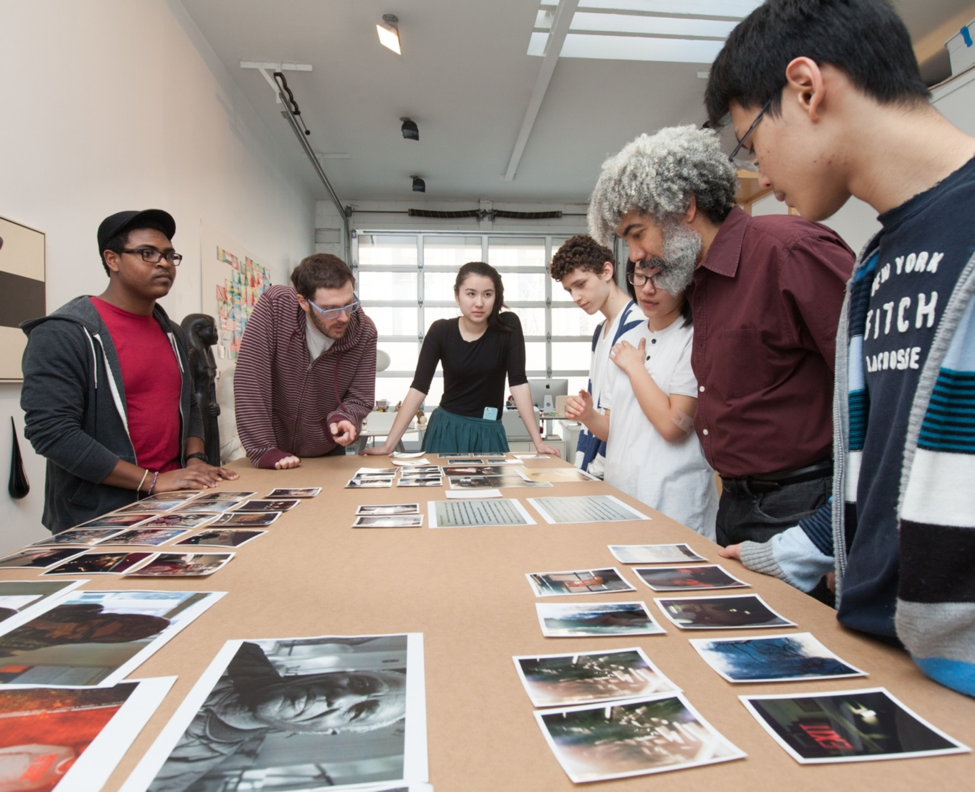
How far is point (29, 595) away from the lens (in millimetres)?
801

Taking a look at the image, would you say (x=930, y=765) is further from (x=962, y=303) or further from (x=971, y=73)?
(x=971, y=73)

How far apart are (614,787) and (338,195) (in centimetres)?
788

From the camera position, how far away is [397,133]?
5.56 metres

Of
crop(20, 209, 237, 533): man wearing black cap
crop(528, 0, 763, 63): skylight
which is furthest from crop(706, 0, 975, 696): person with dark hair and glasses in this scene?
crop(528, 0, 763, 63): skylight

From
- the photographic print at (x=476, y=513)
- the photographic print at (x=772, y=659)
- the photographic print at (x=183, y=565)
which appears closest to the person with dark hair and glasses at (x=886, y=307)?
the photographic print at (x=772, y=659)

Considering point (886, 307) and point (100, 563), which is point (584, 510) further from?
point (100, 563)

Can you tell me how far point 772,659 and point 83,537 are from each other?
1194mm

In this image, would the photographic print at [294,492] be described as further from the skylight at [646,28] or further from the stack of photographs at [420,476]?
the skylight at [646,28]

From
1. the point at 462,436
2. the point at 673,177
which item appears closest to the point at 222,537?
the point at 673,177

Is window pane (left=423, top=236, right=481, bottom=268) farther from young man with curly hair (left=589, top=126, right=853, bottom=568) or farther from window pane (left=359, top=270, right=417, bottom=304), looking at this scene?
young man with curly hair (left=589, top=126, right=853, bottom=568)

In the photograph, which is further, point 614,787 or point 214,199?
point 214,199

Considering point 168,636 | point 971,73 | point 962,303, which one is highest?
point 971,73

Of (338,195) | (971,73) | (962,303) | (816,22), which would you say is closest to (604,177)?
(816,22)

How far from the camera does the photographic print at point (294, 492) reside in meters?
1.49
